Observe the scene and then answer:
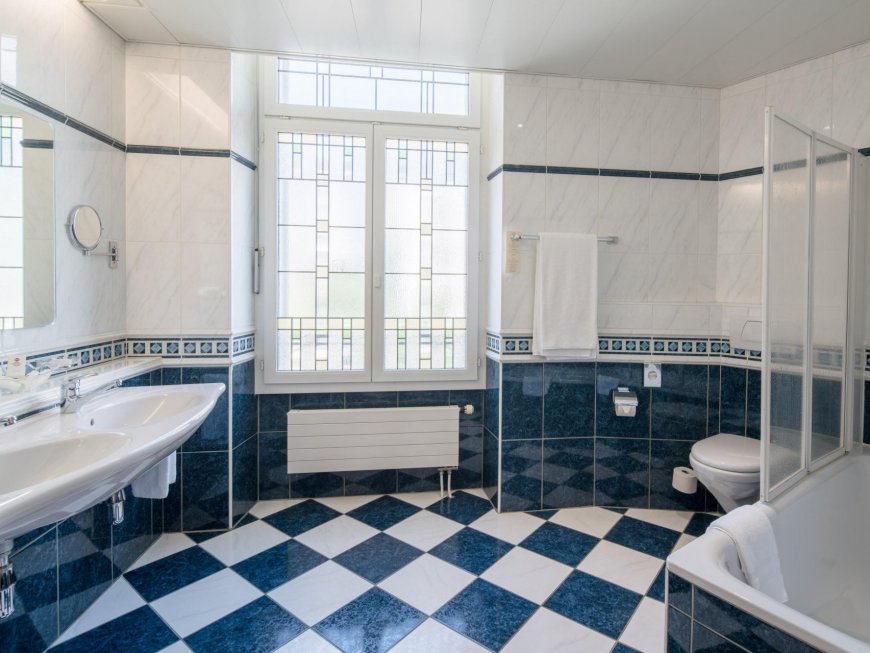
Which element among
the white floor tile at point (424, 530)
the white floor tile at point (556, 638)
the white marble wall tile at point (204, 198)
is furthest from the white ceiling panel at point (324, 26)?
the white floor tile at point (556, 638)

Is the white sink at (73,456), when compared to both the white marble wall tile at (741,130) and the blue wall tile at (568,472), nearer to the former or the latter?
the blue wall tile at (568,472)

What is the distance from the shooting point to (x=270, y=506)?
8.13 ft

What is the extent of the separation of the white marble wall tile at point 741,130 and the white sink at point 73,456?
276 cm

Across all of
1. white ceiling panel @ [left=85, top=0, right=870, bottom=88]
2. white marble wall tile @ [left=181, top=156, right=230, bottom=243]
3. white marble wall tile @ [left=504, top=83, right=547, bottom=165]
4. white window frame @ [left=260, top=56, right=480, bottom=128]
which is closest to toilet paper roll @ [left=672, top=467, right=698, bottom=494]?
white marble wall tile @ [left=504, top=83, right=547, bottom=165]

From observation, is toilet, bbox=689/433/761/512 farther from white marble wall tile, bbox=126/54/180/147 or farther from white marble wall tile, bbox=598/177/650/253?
white marble wall tile, bbox=126/54/180/147

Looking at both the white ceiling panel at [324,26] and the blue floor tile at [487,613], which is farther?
the white ceiling panel at [324,26]

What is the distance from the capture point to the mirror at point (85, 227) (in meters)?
1.78

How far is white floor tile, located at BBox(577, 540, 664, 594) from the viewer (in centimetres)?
187

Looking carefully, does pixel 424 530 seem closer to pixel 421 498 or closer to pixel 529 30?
pixel 421 498

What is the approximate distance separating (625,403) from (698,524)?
713mm

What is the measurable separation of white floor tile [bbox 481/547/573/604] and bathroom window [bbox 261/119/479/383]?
0.99m

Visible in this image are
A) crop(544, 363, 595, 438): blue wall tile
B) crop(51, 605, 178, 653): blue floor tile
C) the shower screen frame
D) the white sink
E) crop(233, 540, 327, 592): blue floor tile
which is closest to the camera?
the white sink

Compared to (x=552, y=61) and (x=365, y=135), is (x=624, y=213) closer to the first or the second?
(x=552, y=61)

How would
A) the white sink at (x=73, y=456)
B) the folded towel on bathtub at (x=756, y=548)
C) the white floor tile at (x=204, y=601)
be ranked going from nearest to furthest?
the white sink at (x=73, y=456), the folded towel on bathtub at (x=756, y=548), the white floor tile at (x=204, y=601)
